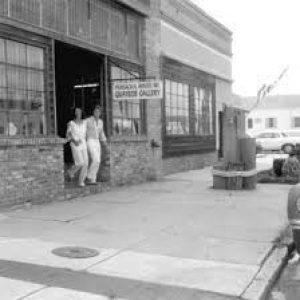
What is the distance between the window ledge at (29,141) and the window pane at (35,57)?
56.1 inches

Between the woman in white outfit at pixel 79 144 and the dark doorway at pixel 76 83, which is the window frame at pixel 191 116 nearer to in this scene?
the dark doorway at pixel 76 83

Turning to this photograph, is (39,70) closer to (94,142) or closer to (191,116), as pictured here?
(94,142)

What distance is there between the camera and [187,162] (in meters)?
20.2

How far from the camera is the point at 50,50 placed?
11.6 meters

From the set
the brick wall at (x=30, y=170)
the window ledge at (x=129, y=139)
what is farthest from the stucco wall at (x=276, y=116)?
the brick wall at (x=30, y=170)

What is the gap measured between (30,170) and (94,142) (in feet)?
7.98

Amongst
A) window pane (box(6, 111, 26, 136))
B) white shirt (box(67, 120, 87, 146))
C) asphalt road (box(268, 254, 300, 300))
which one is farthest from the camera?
white shirt (box(67, 120, 87, 146))

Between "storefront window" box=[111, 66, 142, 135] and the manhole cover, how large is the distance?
7.32m

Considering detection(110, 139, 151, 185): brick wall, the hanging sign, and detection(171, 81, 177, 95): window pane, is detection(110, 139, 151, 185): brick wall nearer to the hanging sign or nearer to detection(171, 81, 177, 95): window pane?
the hanging sign

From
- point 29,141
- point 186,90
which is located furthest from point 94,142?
point 186,90

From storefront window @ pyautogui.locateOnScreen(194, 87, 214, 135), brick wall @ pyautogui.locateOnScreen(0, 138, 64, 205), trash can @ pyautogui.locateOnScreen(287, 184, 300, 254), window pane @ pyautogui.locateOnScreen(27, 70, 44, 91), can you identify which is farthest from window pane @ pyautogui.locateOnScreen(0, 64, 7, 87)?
storefront window @ pyautogui.locateOnScreen(194, 87, 214, 135)

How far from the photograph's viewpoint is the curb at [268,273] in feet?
18.6

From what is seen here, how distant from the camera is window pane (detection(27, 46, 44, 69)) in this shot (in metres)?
11.1

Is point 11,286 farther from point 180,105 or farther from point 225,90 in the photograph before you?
point 225,90
